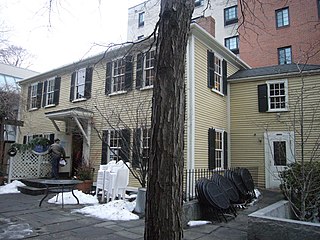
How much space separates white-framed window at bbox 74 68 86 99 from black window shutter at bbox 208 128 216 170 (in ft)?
21.7

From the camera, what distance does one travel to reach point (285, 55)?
21.3 metres

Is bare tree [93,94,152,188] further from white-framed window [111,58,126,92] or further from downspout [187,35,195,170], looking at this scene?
downspout [187,35,195,170]

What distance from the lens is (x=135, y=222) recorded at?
235 inches

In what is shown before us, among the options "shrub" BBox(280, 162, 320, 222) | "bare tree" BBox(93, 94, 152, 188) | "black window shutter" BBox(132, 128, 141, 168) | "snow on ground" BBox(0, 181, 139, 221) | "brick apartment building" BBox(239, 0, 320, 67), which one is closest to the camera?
"shrub" BBox(280, 162, 320, 222)

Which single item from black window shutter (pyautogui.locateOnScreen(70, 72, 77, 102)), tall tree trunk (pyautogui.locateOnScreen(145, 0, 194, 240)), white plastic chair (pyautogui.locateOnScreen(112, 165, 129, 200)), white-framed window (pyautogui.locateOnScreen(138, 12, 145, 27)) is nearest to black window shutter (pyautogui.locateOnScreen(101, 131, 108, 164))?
white plastic chair (pyautogui.locateOnScreen(112, 165, 129, 200))

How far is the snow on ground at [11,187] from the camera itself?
1017cm

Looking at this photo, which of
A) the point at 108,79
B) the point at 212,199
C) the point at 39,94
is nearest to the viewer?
the point at 212,199

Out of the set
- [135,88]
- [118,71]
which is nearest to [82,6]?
[135,88]

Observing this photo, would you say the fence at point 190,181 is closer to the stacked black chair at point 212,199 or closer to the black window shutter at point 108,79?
the stacked black chair at point 212,199

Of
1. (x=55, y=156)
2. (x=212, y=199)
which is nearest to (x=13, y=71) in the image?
(x=55, y=156)

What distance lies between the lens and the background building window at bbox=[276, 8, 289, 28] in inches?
840

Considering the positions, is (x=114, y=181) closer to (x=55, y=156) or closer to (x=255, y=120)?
(x=55, y=156)

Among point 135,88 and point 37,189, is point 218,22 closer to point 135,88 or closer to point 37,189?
point 135,88

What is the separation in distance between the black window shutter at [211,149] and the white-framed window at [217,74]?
2.21 meters
